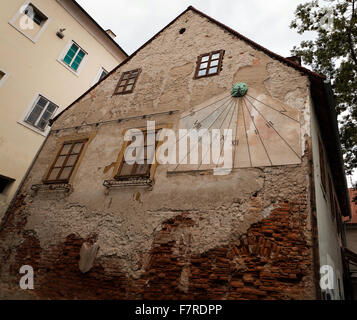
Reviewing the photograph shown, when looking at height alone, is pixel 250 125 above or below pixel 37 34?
below

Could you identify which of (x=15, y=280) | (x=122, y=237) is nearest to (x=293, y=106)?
(x=122, y=237)

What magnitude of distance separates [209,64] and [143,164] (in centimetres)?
314

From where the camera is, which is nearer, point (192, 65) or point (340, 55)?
point (192, 65)

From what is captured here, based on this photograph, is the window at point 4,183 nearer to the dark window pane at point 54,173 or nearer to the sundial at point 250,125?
the dark window pane at point 54,173

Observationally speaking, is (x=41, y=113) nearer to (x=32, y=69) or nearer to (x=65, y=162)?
(x=32, y=69)

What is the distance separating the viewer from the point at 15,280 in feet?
16.8

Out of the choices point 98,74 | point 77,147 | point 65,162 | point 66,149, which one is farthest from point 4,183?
point 98,74

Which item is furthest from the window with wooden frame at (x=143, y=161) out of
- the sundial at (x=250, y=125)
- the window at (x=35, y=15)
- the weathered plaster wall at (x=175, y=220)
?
the window at (x=35, y=15)

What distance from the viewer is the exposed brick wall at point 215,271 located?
3.32 metres

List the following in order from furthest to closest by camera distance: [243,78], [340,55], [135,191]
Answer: [340,55] → [243,78] → [135,191]

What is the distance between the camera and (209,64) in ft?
20.7

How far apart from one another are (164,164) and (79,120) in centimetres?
382

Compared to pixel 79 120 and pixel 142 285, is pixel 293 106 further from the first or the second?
pixel 79 120

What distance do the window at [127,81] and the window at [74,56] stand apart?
540 centimetres
